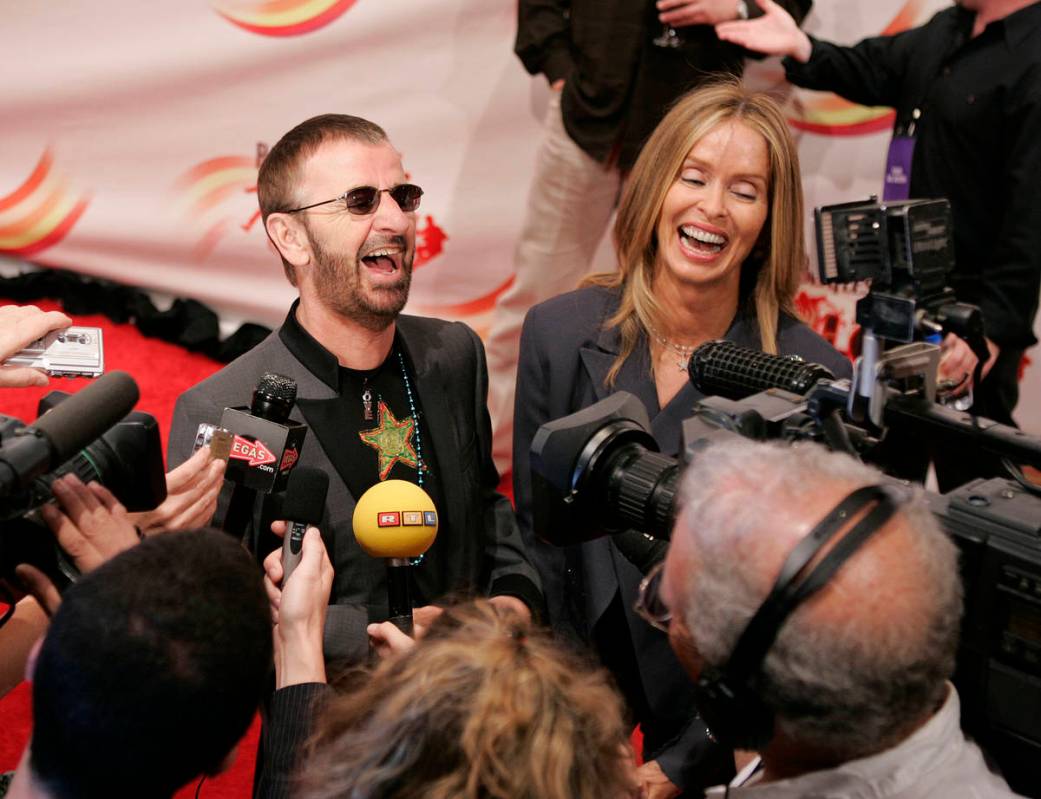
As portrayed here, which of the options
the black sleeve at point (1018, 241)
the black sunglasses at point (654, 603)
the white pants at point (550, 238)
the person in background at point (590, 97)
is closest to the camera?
the black sunglasses at point (654, 603)

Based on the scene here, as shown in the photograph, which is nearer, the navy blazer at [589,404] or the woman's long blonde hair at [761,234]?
the navy blazer at [589,404]

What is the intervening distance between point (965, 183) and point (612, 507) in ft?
7.07

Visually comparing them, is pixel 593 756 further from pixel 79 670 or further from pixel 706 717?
pixel 79 670

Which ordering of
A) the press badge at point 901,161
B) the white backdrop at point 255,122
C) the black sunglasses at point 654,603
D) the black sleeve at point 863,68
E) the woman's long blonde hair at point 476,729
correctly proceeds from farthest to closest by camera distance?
the white backdrop at point 255,122
the black sleeve at point 863,68
the press badge at point 901,161
the black sunglasses at point 654,603
the woman's long blonde hair at point 476,729

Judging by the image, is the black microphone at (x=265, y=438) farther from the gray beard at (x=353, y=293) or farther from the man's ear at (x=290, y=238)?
the man's ear at (x=290, y=238)

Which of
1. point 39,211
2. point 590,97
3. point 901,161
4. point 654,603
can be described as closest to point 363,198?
point 654,603

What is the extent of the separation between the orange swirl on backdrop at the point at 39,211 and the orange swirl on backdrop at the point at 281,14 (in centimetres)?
95

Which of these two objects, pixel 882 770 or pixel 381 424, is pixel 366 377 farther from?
pixel 882 770

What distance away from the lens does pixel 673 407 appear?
2.21 meters

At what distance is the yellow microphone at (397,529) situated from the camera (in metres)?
1.68

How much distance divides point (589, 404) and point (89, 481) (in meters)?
1.17

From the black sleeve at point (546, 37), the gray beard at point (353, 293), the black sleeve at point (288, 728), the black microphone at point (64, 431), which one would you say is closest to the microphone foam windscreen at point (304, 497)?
the black sleeve at point (288, 728)

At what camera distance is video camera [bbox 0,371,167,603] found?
1158 mm

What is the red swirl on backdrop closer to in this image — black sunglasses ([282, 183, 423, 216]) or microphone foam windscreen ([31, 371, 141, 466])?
black sunglasses ([282, 183, 423, 216])
